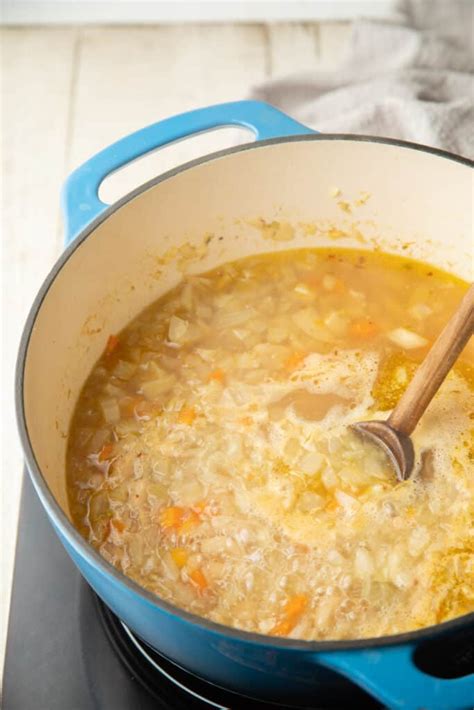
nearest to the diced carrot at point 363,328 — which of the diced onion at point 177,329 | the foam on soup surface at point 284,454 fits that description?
the foam on soup surface at point 284,454

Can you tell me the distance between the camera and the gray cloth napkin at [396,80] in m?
2.42

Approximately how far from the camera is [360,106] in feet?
8.13

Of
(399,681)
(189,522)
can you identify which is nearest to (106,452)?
(189,522)

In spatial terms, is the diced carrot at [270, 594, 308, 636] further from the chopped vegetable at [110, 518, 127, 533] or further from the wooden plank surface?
the wooden plank surface

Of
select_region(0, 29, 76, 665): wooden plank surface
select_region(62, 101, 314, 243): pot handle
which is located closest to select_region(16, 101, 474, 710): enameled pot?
select_region(62, 101, 314, 243): pot handle

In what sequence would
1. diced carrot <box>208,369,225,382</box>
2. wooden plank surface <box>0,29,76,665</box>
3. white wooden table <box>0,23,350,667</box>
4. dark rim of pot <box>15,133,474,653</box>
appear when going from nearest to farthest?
1. dark rim of pot <box>15,133,474,653</box>
2. diced carrot <box>208,369,225,382</box>
3. wooden plank surface <box>0,29,76,665</box>
4. white wooden table <box>0,23,350,667</box>

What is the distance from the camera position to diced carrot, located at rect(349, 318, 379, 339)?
6.49 feet

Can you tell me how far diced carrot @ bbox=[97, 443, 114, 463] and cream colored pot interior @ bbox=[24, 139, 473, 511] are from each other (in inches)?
2.7

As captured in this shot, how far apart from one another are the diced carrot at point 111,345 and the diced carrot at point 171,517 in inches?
16.4

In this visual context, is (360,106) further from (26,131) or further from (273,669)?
(273,669)

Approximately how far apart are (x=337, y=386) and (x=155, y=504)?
1.42 ft

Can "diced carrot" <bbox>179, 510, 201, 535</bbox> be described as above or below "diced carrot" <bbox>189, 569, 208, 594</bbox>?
above

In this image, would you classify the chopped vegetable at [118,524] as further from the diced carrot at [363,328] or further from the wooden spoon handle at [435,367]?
the diced carrot at [363,328]

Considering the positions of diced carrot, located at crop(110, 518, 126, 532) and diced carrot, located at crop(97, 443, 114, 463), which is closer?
diced carrot, located at crop(110, 518, 126, 532)
